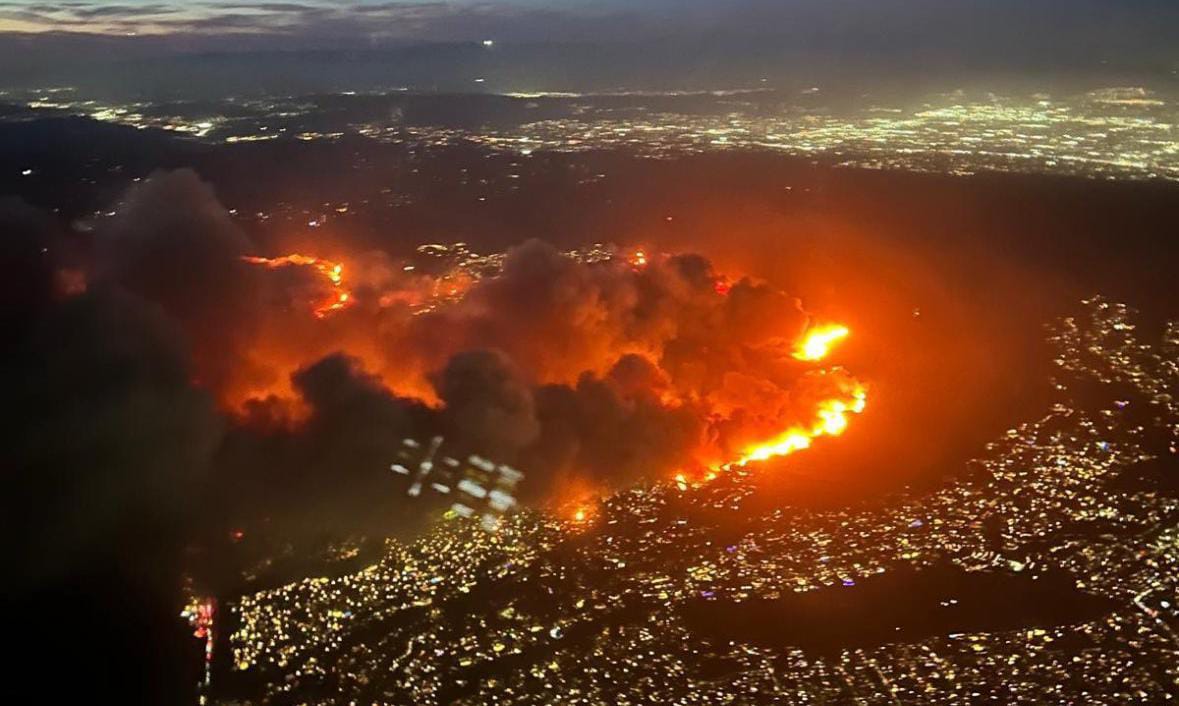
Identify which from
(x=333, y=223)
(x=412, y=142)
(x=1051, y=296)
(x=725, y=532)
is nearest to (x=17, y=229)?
(x=333, y=223)

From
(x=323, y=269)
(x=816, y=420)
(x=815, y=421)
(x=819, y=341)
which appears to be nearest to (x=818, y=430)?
(x=815, y=421)

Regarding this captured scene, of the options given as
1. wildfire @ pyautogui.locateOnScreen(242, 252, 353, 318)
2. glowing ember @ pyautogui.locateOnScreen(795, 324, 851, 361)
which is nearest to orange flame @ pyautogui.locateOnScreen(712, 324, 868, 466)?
glowing ember @ pyautogui.locateOnScreen(795, 324, 851, 361)

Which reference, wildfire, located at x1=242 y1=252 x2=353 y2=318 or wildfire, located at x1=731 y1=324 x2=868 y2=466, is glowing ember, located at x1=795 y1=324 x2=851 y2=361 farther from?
wildfire, located at x1=242 y1=252 x2=353 y2=318

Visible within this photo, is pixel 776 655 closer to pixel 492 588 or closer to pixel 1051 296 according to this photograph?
pixel 492 588

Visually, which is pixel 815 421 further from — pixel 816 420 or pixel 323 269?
pixel 323 269

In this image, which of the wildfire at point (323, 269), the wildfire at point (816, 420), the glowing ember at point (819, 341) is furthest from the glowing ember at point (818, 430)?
the wildfire at point (323, 269)

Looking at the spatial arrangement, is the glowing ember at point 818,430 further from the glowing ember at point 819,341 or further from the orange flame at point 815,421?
the glowing ember at point 819,341
